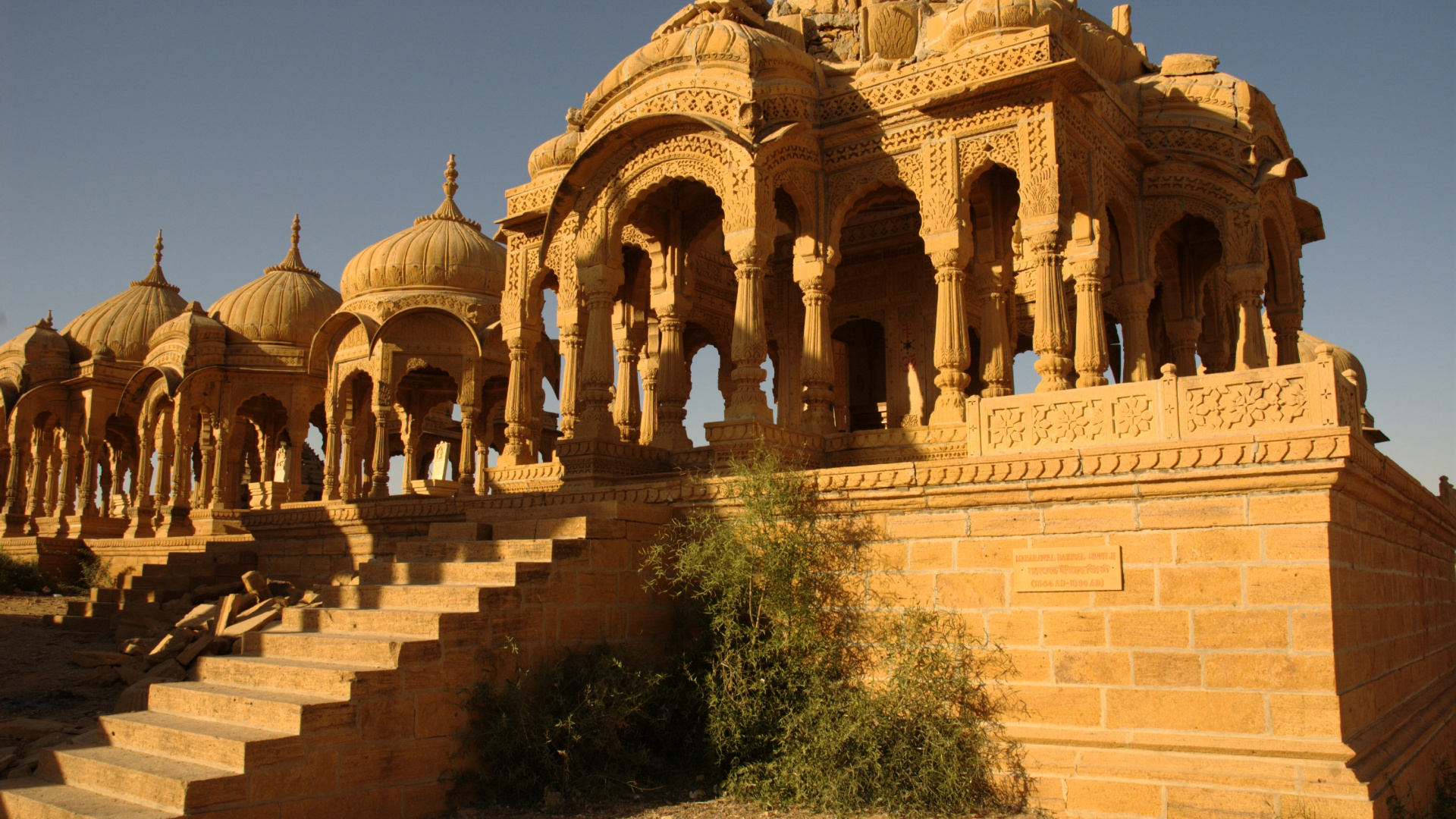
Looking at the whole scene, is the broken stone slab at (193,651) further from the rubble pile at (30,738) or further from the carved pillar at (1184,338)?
the carved pillar at (1184,338)

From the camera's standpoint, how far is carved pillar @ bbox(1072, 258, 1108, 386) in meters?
10.9

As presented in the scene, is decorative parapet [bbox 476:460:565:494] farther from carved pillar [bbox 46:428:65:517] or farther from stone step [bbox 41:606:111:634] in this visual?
carved pillar [bbox 46:428:65:517]

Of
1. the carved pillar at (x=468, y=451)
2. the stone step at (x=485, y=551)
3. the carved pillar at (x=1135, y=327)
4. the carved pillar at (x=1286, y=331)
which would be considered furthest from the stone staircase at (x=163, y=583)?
the carved pillar at (x=1286, y=331)

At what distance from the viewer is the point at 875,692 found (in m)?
6.93

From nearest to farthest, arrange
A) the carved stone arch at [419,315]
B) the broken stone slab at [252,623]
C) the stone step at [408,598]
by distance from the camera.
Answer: the stone step at [408,598]
the broken stone slab at [252,623]
the carved stone arch at [419,315]

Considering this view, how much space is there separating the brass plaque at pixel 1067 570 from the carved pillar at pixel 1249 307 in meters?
6.75

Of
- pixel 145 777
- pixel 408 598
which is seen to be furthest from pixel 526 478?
pixel 145 777

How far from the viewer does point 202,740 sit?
589cm

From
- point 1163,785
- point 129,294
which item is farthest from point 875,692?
point 129,294

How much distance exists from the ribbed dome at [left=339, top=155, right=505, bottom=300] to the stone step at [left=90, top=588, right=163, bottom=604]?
754 centimetres

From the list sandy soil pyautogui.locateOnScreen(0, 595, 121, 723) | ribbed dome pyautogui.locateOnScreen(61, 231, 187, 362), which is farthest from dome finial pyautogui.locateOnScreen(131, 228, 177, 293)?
sandy soil pyautogui.locateOnScreen(0, 595, 121, 723)

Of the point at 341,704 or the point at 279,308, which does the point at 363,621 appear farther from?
the point at 279,308

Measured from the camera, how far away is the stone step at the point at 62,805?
5461 millimetres

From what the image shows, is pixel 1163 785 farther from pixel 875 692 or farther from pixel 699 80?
pixel 699 80
